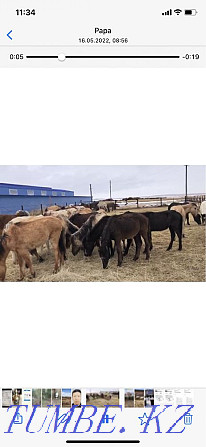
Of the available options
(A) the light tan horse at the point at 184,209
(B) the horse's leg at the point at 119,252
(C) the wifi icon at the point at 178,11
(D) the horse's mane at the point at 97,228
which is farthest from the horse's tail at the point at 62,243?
(C) the wifi icon at the point at 178,11

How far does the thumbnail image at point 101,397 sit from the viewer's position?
103cm

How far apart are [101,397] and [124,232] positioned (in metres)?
0.70

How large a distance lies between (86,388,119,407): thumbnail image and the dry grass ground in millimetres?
459

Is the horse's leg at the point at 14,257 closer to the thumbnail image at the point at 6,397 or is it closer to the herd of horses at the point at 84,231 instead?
the herd of horses at the point at 84,231

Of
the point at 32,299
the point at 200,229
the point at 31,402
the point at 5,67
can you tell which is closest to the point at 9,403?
the point at 31,402

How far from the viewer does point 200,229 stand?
3.72 feet

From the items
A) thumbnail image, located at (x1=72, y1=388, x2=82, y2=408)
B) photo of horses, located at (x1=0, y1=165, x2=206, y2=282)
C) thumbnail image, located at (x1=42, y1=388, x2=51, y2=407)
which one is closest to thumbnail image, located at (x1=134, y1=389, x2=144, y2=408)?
thumbnail image, located at (x1=72, y1=388, x2=82, y2=408)

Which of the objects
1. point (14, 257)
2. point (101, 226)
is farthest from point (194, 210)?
point (14, 257)

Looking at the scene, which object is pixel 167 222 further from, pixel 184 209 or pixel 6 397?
pixel 6 397

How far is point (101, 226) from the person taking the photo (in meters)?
1.14

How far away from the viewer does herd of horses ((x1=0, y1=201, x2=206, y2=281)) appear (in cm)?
112

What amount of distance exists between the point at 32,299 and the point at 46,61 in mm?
984

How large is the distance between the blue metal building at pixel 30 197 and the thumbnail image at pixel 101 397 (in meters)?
0.81

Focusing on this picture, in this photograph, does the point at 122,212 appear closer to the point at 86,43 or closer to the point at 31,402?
the point at 86,43
